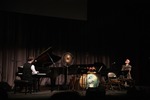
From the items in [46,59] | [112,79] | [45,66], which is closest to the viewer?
[46,59]

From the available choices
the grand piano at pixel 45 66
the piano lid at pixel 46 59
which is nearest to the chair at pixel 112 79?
the grand piano at pixel 45 66

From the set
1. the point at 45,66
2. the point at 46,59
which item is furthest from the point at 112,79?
the point at 46,59

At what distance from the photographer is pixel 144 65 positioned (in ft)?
42.4

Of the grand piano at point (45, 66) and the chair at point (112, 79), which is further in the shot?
the chair at point (112, 79)

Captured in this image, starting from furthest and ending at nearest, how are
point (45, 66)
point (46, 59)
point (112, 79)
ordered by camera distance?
point (112, 79)
point (45, 66)
point (46, 59)

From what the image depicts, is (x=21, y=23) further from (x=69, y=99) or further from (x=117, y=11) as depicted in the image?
(x=69, y=99)

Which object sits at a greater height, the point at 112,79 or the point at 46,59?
the point at 46,59

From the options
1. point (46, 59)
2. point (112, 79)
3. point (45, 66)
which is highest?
point (46, 59)

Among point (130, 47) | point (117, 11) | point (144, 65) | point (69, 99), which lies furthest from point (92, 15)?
point (69, 99)

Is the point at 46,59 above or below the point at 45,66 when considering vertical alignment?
above

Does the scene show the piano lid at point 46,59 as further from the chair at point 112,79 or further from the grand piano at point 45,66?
the chair at point 112,79

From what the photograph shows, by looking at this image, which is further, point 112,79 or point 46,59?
point 112,79

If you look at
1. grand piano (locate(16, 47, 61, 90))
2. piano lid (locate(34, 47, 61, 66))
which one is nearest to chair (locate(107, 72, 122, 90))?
grand piano (locate(16, 47, 61, 90))

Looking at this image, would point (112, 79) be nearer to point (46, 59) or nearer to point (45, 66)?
point (45, 66)
